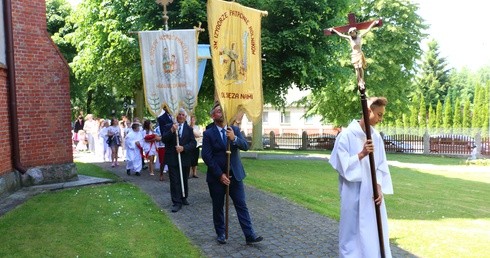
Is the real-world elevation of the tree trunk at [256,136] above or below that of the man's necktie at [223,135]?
below

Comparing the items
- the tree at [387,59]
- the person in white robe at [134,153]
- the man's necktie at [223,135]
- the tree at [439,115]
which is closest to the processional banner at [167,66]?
the man's necktie at [223,135]

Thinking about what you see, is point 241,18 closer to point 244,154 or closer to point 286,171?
point 286,171

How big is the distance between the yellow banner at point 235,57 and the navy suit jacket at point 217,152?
38 cm

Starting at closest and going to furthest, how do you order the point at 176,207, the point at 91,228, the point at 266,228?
the point at 91,228 < the point at 266,228 < the point at 176,207

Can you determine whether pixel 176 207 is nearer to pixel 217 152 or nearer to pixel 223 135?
pixel 217 152

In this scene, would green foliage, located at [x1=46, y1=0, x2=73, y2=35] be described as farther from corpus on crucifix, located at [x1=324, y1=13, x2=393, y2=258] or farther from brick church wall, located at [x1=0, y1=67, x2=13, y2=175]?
corpus on crucifix, located at [x1=324, y1=13, x2=393, y2=258]

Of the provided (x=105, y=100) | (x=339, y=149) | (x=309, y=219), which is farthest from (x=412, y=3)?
(x=339, y=149)

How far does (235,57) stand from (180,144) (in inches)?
117

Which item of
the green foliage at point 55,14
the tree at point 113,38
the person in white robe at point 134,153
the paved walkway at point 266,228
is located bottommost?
the paved walkway at point 266,228

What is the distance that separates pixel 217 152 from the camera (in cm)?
688

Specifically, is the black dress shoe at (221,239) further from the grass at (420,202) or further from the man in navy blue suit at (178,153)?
the grass at (420,202)

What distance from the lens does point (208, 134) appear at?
22.5ft

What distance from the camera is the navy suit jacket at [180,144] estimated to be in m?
9.45

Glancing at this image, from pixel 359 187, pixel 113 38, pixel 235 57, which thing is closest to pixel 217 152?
pixel 235 57
